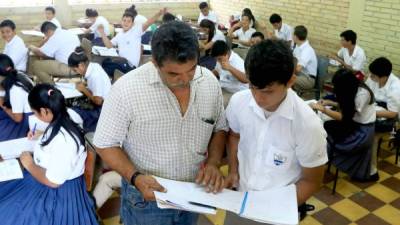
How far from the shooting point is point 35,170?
7.78 feet

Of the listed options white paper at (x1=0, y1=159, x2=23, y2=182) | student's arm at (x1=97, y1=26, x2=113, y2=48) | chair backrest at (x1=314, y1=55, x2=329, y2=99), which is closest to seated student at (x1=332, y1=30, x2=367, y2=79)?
chair backrest at (x1=314, y1=55, x2=329, y2=99)

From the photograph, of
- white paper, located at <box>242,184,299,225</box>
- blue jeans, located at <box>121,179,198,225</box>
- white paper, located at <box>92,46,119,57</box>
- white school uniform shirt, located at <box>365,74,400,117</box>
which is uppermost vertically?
white paper, located at <box>242,184,299,225</box>

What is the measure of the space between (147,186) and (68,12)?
751 cm

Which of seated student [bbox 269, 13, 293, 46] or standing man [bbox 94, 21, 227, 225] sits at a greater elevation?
standing man [bbox 94, 21, 227, 225]

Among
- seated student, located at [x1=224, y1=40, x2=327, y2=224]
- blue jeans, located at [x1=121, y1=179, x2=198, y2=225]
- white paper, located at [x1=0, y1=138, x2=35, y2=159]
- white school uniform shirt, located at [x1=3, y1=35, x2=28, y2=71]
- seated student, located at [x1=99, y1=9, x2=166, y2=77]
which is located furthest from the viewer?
seated student, located at [x1=99, y1=9, x2=166, y2=77]

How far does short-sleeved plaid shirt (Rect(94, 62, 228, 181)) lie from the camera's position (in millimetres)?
1463

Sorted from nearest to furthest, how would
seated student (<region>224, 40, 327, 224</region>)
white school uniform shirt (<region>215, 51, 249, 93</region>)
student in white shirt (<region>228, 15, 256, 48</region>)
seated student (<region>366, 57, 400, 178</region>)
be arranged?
1. seated student (<region>224, 40, 327, 224</region>)
2. seated student (<region>366, 57, 400, 178</region>)
3. white school uniform shirt (<region>215, 51, 249, 93</region>)
4. student in white shirt (<region>228, 15, 256, 48</region>)

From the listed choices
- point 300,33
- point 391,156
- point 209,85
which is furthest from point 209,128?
point 300,33

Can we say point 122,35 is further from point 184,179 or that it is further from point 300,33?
point 184,179

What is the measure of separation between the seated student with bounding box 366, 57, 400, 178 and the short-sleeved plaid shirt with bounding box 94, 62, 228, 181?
110 inches

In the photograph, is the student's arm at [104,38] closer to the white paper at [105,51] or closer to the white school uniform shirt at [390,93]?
the white paper at [105,51]

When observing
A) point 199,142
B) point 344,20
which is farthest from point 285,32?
point 199,142

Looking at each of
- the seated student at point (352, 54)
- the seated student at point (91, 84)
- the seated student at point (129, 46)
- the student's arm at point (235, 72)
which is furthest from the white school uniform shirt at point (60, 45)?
the seated student at point (352, 54)

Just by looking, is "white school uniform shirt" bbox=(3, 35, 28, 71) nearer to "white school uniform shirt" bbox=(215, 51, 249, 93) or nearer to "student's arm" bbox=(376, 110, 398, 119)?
"white school uniform shirt" bbox=(215, 51, 249, 93)
